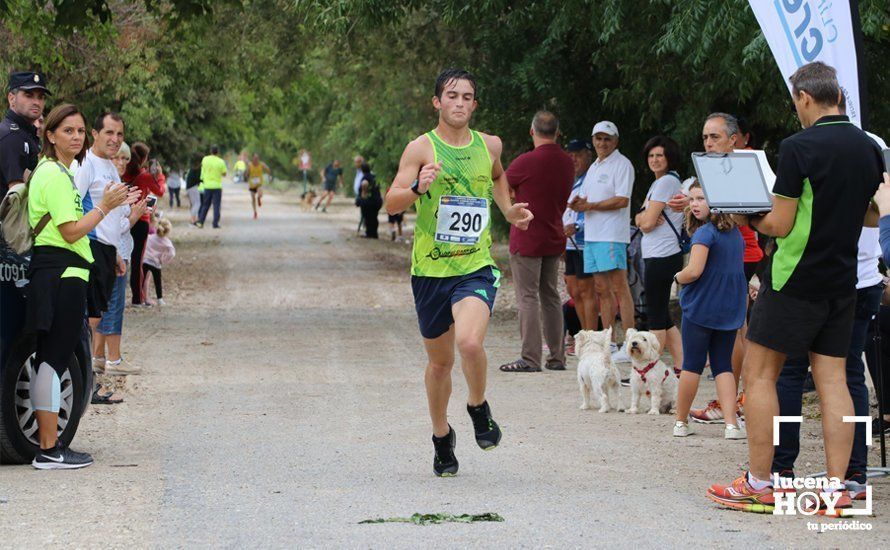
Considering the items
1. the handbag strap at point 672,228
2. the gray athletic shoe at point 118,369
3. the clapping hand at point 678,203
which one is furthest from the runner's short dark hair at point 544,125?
the gray athletic shoe at point 118,369

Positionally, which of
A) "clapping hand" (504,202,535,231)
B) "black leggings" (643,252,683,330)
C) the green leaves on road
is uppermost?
"clapping hand" (504,202,535,231)

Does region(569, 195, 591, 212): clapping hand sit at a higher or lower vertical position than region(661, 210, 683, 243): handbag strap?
higher

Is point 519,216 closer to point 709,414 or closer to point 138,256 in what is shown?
point 709,414

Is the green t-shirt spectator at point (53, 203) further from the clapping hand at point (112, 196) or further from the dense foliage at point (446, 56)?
the dense foliage at point (446, 56)

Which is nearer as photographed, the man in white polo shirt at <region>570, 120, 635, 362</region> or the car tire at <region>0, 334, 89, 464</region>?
the car tire at <region>0, 334, 89, 464</region>

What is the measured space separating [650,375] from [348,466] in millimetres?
3089

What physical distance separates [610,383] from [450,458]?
291 cm

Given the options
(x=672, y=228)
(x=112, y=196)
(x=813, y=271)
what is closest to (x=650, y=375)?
(x=672, y=228)

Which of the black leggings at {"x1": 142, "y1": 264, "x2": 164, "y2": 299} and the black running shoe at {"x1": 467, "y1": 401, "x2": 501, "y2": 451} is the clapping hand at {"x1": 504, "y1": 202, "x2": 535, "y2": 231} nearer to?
the black running shoe at {"x1": 467, "y1": 401, "x2": 501, "y2": 451}

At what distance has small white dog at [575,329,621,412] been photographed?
10328 millimetres

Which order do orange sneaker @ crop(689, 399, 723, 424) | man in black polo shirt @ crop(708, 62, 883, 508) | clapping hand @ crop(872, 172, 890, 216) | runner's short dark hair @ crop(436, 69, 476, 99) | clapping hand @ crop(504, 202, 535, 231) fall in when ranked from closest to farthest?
man in black polo shirt @ crop(708, 62, 883, 508), clapping hand @ crop(872, 172, 890, 216), runner's short dark hair @ crop(436, 69, 476, 99), clapping hand @ crop(504, 202, 535, 231), orange sneaker @ crop(689, 399, 723, 424)

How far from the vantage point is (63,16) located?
14414mm

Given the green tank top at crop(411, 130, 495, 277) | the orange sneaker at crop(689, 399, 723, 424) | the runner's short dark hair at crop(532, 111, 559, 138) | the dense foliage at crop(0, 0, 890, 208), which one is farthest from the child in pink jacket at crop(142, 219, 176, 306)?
the green tank top at crop(411, 130, 495, 277)

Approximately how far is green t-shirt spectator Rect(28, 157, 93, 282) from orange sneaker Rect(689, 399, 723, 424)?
4.40m
